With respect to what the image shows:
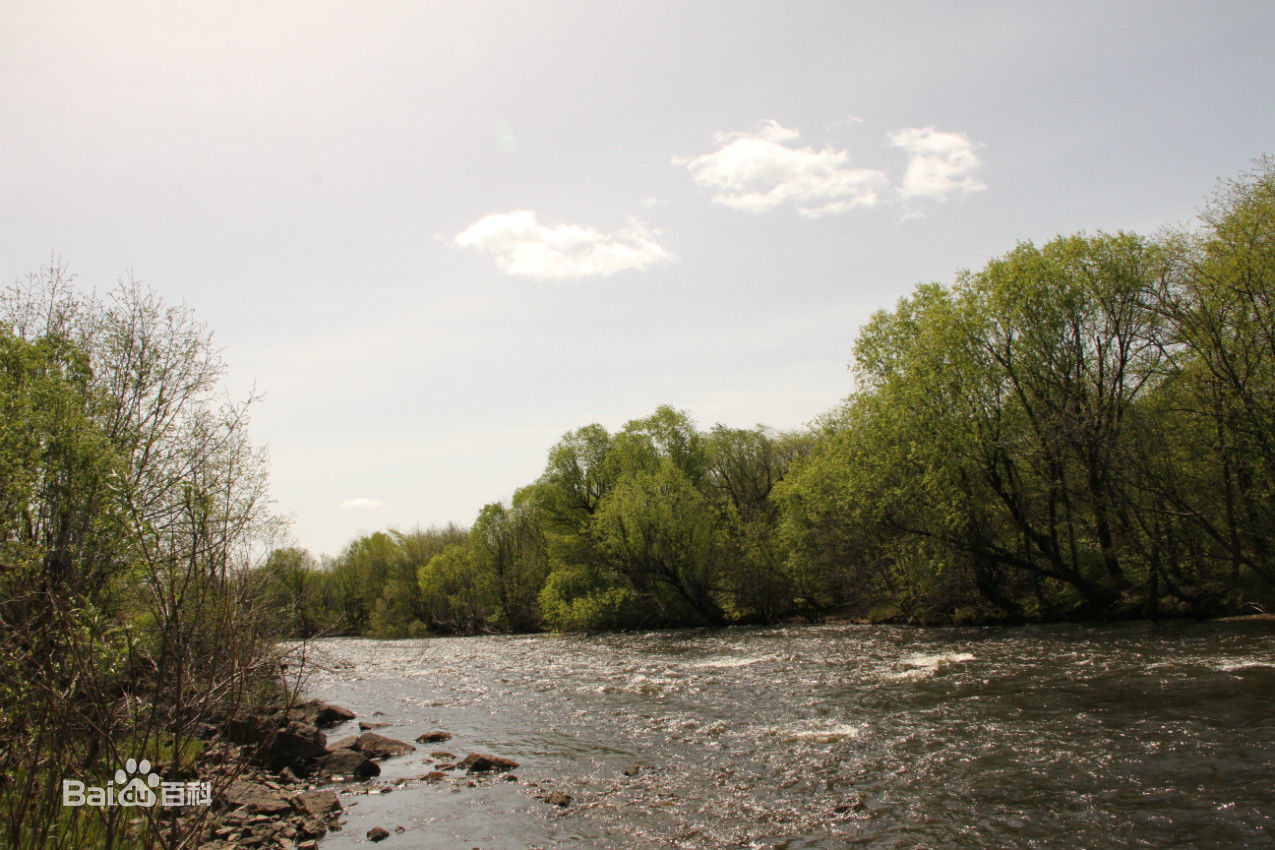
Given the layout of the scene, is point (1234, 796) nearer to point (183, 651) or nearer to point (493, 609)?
point (183, 651)

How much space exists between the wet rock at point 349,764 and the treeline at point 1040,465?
135 inches

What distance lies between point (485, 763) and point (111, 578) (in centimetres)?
1030

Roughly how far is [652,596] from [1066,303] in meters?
28.9

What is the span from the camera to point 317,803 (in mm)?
12891

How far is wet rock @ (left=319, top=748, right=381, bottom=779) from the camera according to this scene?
50.6ft

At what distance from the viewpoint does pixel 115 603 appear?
1833cm

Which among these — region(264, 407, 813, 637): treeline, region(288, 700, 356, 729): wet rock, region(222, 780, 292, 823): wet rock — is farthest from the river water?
region(264, 407, 813, 637): treeline

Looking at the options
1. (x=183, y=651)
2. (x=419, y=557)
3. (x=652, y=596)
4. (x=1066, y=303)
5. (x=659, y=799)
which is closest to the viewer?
(x=183, y=651)

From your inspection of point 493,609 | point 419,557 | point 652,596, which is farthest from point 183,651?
point 419,557

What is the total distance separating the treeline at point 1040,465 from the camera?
78.0ft

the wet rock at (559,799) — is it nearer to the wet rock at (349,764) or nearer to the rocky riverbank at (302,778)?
the rocky riverbank at (302,778)

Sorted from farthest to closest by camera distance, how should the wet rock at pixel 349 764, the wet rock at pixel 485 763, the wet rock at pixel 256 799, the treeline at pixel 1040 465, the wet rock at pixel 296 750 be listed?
the treeline at pixel 1040 465 < the wet rock at pixel 296 750 < the wet rock at pixel 349 764 < the wet rock at pixel 485 763 < the wet rock at pixel 256 799

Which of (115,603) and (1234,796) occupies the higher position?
(115,603)

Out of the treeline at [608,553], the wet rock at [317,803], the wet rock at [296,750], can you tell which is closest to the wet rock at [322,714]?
the wet rock at [296,750]
